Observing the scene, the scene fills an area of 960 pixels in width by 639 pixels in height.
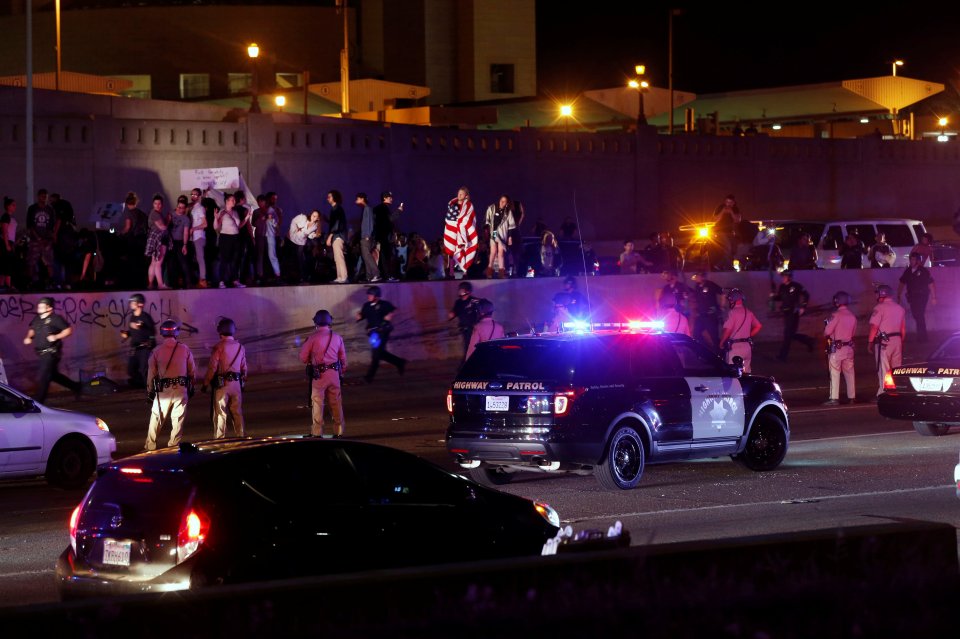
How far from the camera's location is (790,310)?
27844 millimetres

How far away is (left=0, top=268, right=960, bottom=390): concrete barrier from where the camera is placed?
22766 millimetres

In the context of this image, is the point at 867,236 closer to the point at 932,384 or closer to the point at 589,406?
the point at 932,384

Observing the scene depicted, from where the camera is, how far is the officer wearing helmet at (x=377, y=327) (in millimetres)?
23109

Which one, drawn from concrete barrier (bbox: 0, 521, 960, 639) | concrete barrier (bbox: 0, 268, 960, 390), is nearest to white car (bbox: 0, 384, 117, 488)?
concrete barrier (bbox: 0, 268, 960, 390)

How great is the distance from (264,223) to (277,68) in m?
45.5

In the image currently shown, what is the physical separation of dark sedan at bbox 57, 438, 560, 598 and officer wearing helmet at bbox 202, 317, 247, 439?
807cm

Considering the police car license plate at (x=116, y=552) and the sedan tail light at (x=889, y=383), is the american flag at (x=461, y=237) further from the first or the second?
the police car license plate at (x=116, y=552)

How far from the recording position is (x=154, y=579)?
8.16 m

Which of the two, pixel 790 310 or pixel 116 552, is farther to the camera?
pixel 790 310

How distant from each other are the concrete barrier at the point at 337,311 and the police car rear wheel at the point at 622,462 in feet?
29.9

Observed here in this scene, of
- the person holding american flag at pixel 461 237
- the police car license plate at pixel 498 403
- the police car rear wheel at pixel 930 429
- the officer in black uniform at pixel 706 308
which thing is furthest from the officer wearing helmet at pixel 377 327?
the police car license plate at pixel 498 403

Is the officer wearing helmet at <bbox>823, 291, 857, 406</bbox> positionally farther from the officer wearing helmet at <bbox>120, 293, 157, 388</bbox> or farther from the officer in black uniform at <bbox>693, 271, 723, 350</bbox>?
the officer wearing helmet at <bbox>120, 293, 157, 388</bbox>

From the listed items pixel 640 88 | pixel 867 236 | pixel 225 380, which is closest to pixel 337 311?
pixel 225 380

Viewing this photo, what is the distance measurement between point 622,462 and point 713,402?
1.38m
